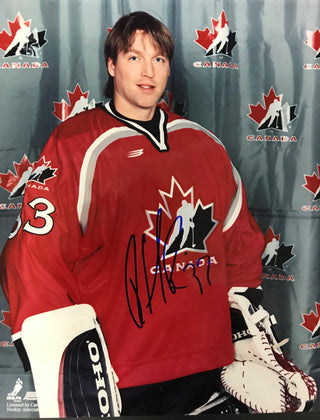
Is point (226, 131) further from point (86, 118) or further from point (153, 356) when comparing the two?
point (153, 356)

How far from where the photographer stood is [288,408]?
1.98 metres

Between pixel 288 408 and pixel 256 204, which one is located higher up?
pixel 256 204

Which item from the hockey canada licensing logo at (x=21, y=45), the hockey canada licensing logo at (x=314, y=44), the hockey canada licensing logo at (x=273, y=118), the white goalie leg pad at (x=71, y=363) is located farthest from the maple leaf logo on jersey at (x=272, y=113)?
the white goalie leg pad at (x=71, y=363)

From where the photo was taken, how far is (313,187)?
2.03m

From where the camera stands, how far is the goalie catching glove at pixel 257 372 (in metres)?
1.96

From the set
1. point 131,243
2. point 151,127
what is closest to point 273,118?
point 151,127

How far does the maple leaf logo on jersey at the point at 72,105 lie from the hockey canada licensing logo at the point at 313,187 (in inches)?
35.1

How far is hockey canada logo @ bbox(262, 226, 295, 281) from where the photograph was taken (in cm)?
203

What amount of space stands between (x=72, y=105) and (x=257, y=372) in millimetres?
1275

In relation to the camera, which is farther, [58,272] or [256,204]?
[256,204]

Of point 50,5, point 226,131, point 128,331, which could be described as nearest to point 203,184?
point 226,131

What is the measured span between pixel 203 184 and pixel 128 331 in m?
0.63
